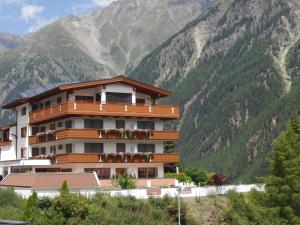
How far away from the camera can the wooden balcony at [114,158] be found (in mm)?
68000

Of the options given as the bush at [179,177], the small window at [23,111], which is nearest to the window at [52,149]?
the small window at [23,111]

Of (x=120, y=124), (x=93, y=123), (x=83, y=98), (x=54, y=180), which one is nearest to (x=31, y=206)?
(x=54, y=180)

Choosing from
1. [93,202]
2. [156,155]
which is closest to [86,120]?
[156,155]

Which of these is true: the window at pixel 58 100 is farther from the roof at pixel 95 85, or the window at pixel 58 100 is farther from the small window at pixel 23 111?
the small window at pixel 23 111

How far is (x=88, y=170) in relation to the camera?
69688 millimetres

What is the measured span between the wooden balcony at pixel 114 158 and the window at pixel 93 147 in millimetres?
1312

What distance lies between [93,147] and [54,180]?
13691 millimetres

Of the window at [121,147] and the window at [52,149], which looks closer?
the window at [121,147]

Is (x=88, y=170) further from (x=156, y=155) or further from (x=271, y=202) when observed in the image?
(x=271, y=202)

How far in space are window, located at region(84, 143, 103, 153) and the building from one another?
0.06m

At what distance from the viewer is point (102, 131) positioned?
229 feet

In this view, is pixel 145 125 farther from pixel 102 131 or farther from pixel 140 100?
pixel 102 131

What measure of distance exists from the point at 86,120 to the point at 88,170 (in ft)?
18.7

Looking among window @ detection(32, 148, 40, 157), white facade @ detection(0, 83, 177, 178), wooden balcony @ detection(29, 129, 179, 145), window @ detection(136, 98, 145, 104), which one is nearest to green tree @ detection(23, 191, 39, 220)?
wooden balcony @ detection(29, 129, 179, 145)
